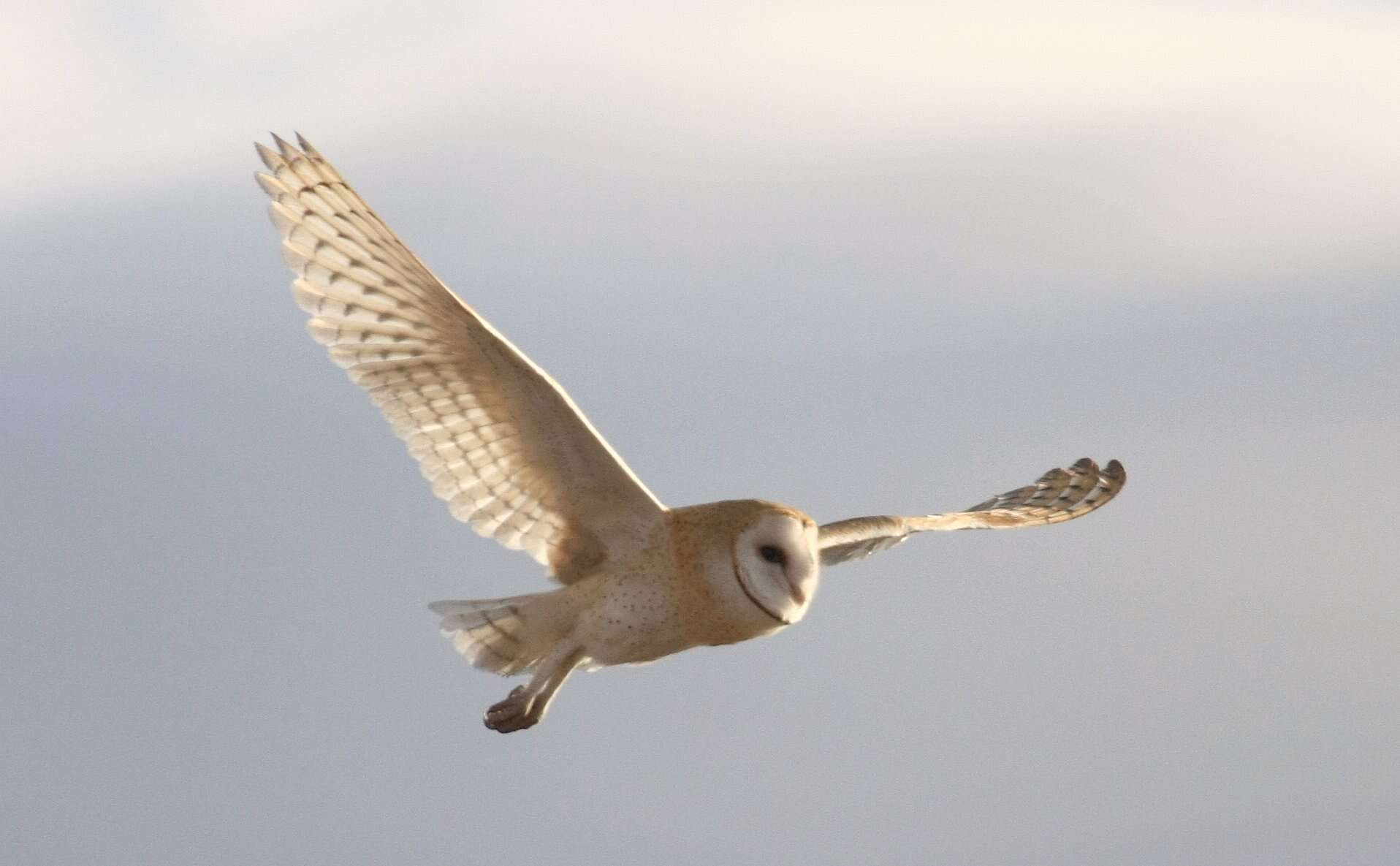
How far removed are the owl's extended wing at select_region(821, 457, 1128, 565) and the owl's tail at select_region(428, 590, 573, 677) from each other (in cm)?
108

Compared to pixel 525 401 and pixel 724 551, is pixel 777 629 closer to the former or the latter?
pixel 724 551

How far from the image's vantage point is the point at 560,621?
808cm

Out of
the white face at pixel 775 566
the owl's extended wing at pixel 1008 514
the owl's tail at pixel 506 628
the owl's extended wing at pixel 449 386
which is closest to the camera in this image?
the white face at pixel 775 566

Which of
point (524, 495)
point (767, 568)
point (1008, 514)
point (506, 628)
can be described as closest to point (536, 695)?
point (506, 628)

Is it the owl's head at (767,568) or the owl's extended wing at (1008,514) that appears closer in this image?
the owl's head at (767,568)

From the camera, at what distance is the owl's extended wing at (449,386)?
771cm

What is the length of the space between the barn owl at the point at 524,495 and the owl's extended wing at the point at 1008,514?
0.18 metres

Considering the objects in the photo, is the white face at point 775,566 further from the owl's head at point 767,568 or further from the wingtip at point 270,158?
the wingtip at point 270,158

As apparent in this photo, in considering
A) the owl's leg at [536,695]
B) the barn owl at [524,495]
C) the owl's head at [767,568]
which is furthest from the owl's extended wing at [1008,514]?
the owl's leg at [536,695]

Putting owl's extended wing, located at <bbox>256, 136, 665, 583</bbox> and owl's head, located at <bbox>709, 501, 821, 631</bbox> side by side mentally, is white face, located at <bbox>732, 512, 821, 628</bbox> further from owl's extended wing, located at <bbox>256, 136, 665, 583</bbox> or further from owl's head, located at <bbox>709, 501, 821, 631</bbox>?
owl's extended wing, located at <bbox>256, 136, 665, 583</bbox>

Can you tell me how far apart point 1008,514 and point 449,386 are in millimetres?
2790

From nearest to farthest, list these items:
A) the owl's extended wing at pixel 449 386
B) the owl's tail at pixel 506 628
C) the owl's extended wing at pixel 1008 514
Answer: the owl's extended wing at pixel 449 386 < the owl's tail at pixel 506 628 < the owl's extended wing at pixel 1008 514

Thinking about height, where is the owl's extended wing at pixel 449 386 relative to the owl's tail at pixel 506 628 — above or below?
above

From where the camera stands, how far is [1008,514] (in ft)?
31.0
